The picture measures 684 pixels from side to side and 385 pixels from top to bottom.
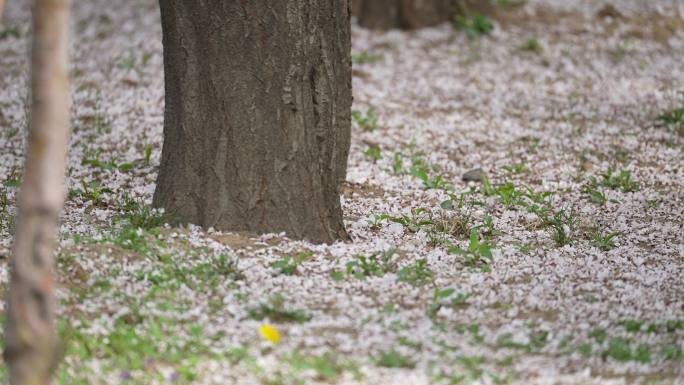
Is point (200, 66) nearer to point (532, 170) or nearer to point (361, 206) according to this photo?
point (361, 206)

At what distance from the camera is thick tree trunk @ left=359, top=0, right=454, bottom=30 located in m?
10.4

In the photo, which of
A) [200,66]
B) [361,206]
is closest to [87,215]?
[200,66]

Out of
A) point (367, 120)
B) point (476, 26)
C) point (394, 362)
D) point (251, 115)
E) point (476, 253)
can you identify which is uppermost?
point (476, 26)

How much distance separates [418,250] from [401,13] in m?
6.08

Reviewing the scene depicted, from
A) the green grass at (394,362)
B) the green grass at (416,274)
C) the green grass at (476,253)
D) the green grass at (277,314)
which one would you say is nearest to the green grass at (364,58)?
the green grass at (476,253)

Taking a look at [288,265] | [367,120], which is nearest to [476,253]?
[288,265]

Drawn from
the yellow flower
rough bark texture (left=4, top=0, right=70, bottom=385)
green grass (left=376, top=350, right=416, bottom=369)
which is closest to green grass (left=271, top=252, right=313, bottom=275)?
the yellow flower

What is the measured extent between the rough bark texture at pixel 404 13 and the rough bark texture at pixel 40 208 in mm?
7915

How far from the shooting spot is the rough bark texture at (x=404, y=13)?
34.1 ft

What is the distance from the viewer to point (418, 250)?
15.7ft

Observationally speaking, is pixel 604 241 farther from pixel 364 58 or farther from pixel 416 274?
pixel 364 58

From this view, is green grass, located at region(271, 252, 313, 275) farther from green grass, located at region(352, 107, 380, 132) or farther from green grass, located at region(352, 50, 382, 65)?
green grass, located at region(352, 50, 382, 65)

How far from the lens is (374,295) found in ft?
13.8

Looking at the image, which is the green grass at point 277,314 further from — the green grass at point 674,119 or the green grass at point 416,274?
the green grass at point 674,119
